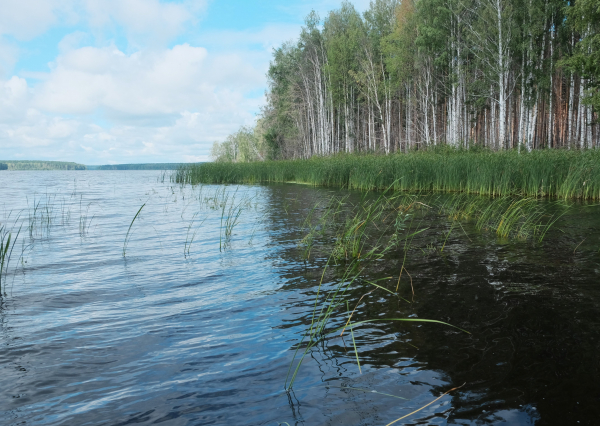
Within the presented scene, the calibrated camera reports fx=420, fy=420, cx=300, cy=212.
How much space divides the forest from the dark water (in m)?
14.1

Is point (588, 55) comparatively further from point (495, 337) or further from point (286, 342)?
point (286, 342)

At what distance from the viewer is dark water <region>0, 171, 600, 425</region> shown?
8.02ft

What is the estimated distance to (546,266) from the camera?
17.1 ft

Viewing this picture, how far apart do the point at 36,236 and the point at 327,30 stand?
31.1 meters

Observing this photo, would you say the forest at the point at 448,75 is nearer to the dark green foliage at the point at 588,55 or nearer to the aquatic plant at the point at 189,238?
the dark green foliage at the point at 588,55

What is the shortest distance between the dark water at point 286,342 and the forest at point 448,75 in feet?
46.2

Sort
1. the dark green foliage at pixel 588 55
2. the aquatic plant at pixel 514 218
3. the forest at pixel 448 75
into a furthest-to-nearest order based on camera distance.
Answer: the forest at pixel 448 75
the dark green foliage at pixel 588 55
the aquatic plant at pixel 514 218

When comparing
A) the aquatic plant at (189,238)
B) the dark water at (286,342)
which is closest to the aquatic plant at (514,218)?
the dark water at (286,342)

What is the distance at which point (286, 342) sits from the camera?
3.30m

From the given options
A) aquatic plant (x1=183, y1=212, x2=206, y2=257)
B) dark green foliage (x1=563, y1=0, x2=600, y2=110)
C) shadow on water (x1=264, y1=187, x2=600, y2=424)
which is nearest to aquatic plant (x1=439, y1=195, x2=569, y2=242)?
shadow on water (x1=264, y1=187, x2=600, y2=424)

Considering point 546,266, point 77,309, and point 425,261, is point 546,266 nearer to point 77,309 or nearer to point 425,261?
point 425,261

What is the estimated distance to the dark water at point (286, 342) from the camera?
2445mm

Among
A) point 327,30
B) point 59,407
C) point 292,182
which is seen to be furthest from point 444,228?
point 327,30

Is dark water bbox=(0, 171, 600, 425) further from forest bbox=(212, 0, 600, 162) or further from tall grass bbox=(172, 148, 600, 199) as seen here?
forest bbox=(212, 0, 600, 162)
